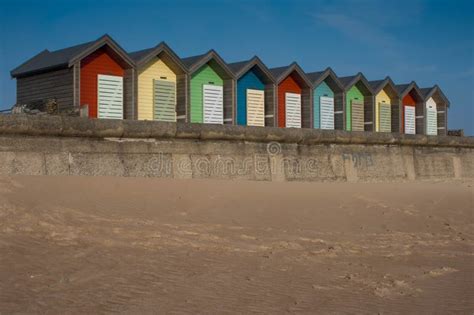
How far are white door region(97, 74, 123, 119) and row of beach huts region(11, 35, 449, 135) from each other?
0.03 metres

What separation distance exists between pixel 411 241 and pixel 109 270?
4421 mm

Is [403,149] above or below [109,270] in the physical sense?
above

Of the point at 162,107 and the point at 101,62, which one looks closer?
the point at 101,62

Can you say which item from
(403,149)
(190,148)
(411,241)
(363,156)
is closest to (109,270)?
(411,241)

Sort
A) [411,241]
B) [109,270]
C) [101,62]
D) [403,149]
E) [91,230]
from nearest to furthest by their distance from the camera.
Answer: [109,270]
[91,230]
[411,241]
[403,149]
[101,62]

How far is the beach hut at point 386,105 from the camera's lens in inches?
1179

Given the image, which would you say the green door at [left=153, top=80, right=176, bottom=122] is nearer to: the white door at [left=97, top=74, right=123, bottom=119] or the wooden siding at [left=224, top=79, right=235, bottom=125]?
the white door at [left=97, top=74, right=123, bottom=119]

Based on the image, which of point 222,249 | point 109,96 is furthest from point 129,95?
point 222,249

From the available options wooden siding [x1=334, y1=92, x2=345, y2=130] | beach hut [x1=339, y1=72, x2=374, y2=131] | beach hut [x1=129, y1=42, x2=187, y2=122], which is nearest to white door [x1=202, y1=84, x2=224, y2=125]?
beach hut [x1=129, y1=42, x2=187, y2=122]

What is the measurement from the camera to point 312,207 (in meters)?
10.2

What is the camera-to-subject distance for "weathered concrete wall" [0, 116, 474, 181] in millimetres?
10586

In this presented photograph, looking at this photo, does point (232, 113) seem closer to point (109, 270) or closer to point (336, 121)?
A: point (336, 121)

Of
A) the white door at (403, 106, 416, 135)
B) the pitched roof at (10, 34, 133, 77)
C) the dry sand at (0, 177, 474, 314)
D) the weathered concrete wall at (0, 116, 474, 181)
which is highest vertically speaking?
the pitched roof at (10, 34, 133, 77)

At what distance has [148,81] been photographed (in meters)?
22.3
